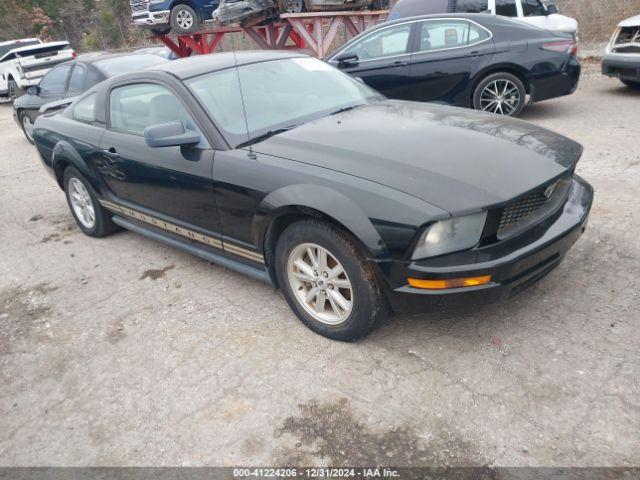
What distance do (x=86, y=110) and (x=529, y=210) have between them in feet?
12.4

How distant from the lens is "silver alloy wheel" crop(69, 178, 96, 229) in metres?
4.84

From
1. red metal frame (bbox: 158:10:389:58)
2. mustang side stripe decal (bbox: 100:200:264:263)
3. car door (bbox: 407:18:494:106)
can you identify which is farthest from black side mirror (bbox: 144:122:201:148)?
red metal frame (bbox: 158:10:389:58)

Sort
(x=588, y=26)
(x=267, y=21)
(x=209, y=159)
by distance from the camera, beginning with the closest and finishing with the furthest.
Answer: (x=209, y=159) < (x=267, y=21) < (x=588, y=26)

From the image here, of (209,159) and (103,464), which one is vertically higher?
(209,159)

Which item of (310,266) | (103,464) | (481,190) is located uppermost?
(481,190)

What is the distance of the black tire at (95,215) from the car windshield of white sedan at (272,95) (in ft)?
5.86

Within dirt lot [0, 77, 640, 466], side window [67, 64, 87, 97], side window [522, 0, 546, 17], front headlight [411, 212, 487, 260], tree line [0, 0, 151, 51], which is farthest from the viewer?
tree line [0, 0, 151, 51]

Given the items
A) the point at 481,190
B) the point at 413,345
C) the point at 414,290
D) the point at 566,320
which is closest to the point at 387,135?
the point at 481,190

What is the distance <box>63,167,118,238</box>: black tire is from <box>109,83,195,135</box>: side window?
788mm

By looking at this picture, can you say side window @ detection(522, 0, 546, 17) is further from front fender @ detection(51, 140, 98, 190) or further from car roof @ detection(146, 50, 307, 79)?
front fender @ detection(51, 140, 98, 190)

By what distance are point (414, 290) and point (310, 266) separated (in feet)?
2.23

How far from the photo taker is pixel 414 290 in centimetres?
254

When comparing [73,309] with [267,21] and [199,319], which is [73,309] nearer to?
[199,319]

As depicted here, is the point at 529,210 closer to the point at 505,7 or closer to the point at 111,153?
the point at 111,153
